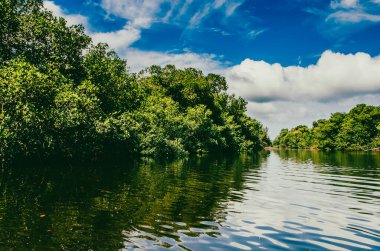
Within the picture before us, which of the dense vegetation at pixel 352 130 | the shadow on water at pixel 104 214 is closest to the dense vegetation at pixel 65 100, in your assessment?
→ the shadow on water at pixel 104 214

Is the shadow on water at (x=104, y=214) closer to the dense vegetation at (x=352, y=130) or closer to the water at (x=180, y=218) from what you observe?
the water at (x=180, y=218)

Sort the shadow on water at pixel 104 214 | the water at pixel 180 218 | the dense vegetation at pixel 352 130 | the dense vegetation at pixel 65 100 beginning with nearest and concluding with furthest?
1. the shadow on water at pixel 104 214
2. the water at pixel 180 218
3. the dense vegetation at pixel 65 100
4. the dense vegetation at pixel 352 130

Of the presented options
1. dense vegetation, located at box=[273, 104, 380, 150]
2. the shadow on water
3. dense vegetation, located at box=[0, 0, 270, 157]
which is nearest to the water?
the shadow on water

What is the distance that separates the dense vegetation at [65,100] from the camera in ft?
98.7

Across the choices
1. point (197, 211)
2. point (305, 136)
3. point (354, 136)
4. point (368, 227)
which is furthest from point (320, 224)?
point (305, 136)

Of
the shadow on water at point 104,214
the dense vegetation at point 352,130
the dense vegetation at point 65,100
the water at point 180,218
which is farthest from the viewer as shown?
the dense vegetation at point 352,130

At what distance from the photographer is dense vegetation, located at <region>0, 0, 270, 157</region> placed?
98.7 ft

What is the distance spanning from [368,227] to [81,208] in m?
10.8

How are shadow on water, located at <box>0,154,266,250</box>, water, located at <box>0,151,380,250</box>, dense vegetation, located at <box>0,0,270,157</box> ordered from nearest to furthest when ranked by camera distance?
shadow on water, located at <box>0,154,266,250</box> < water, located at <box>0,151,380,250</box> < dense vegetation, located at <box>0,0,270,157</box>

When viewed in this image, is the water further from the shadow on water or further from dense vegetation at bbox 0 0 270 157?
dense vegetation at bbox 0 0 270 157

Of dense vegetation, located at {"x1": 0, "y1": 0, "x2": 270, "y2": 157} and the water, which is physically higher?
dense vegetation, located at {"x1": 0, "y1": 0, "x2": 270, "y2": 157}

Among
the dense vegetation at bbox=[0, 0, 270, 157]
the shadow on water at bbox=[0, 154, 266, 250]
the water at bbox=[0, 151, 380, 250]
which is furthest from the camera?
the dense vegetation at bbox=[0, 0, 270, 157]

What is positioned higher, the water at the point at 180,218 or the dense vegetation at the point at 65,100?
the dense vegetation at the point at 65,100

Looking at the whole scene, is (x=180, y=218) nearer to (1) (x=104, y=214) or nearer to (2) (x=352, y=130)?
(1) (x=104, y=214)
